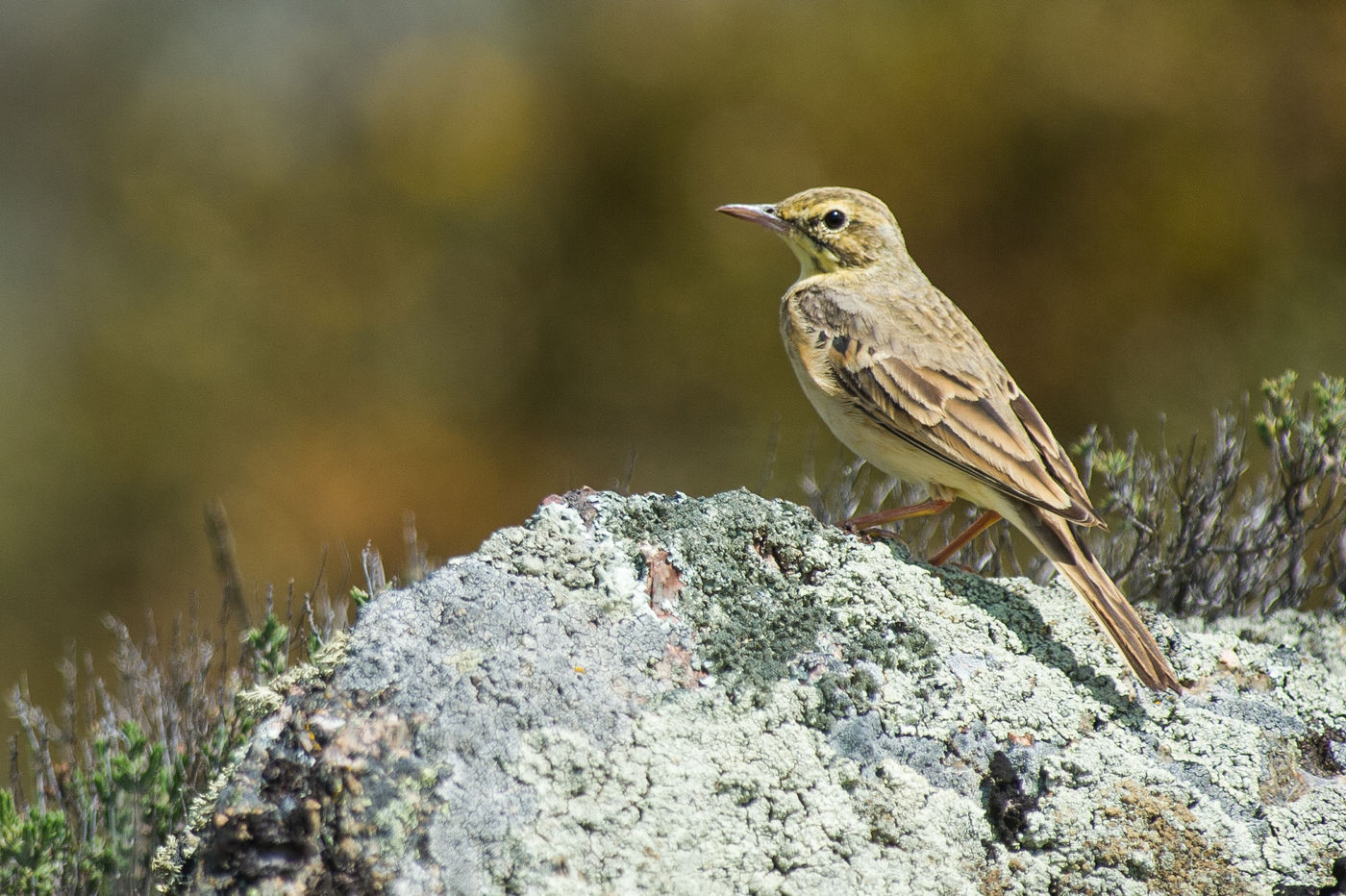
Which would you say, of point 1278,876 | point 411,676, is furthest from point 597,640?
point 1278,876

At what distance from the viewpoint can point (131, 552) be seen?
30.8ft

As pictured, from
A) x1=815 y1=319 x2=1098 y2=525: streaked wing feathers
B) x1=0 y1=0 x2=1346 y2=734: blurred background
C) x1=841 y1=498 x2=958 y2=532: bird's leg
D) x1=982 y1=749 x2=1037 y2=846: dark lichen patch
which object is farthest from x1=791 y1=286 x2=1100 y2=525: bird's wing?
x1=0 y1=0 x2=1346 y2=734: blurred background

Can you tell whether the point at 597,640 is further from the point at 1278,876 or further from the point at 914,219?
the point at 914,219

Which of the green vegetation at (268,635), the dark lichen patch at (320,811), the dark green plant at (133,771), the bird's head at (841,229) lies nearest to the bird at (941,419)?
the bird's head at (841,229)

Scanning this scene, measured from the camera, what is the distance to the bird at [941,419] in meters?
4.09

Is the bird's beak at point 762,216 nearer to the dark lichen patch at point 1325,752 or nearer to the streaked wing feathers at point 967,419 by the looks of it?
the streaked wing feathers at point 967,419

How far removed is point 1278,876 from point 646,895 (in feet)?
5.40

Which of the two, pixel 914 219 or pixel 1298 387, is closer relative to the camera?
pixel 1298 387

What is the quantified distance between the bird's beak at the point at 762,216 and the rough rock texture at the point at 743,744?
2.65 m

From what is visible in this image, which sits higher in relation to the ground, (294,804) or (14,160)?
(14,160)

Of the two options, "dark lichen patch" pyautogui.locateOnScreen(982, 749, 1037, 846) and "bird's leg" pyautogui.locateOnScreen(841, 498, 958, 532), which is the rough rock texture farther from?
"bird's leg" pyautogui.locateOnScreen(841, 498, 958, 532)

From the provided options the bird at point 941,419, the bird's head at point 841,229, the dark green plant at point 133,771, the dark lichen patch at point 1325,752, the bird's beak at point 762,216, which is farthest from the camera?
the bird's beak at point 762,216

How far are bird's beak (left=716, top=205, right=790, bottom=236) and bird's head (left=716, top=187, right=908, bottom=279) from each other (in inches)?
0.6

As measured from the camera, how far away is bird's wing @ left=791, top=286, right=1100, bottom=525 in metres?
4.36
